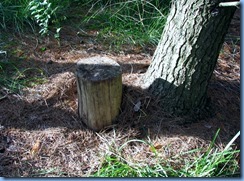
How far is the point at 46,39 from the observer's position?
4.10 metres

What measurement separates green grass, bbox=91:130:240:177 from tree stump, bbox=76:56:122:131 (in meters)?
0.34

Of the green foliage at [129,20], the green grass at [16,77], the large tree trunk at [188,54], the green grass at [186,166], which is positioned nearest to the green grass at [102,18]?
the green foliage at [129,20]

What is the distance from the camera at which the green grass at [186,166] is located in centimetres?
254

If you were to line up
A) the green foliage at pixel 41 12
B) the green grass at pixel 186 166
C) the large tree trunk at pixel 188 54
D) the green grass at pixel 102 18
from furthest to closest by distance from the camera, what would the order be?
1. the green grass at pixel 102 18
2. the green foliage at pixel 41 12
3. the large tree trunk at pixel 188 54
4. the green grass at pixel 186 166

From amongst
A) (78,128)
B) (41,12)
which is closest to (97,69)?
(78,128)

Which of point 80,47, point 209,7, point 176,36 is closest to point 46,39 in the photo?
point 80,47

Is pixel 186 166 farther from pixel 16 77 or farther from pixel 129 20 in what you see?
pixel 129 20

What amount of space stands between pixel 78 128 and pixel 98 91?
43 centimetres

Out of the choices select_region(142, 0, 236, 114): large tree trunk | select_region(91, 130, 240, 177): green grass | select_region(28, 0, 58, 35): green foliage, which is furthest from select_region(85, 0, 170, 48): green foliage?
select_region(91, 130, 240, 177): green grass

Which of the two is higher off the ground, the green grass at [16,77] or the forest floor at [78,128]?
the green grass at [16,77]

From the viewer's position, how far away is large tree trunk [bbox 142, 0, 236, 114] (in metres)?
2.65

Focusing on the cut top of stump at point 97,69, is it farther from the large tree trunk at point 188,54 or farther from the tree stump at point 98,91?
the large tree trunk at point 188,54

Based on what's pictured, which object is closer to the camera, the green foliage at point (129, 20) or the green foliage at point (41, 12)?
the green foliage at point (41, 12)

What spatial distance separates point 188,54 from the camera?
2779mm
